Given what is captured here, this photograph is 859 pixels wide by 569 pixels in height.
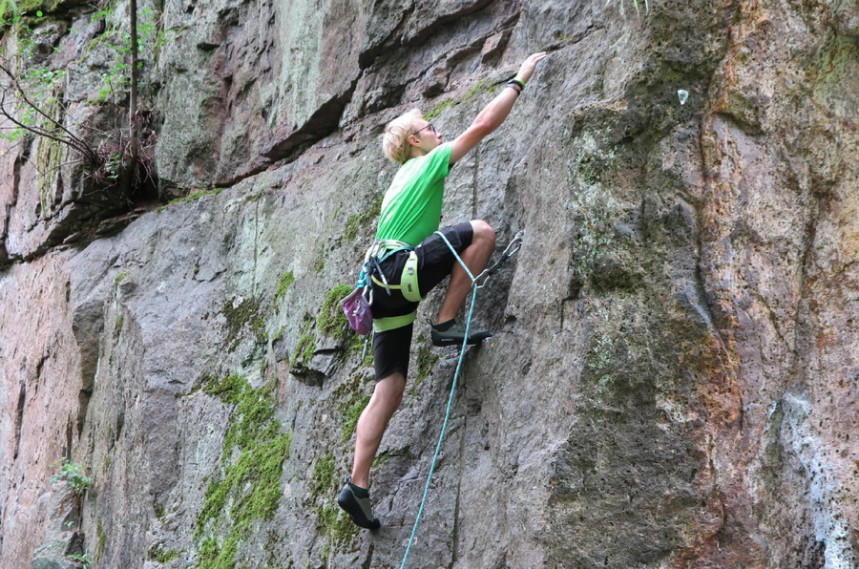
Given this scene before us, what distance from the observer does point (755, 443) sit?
422cm

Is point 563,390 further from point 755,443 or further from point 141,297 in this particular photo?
point 141,297

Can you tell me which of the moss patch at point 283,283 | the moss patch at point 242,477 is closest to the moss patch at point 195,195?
the moss patch at point 283,283

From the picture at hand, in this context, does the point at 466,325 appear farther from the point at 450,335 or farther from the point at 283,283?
the point at 283,283

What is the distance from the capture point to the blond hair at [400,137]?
19.7 feet

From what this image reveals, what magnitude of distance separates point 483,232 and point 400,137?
918 mm

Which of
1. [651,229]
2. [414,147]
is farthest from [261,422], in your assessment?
[651,229]

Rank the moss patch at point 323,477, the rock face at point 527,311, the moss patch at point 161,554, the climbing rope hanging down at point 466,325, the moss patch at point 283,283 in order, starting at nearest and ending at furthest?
the rock face at point 527,311 → the climbing rope hanging down at point 466,325 → the moss patch at point 323,477 → the moss patch at point 161,554 → the moss patch at point 283,283

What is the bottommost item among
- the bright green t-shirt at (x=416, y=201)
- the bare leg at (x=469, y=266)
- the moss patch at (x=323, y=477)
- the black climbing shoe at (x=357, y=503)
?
the moss patch at (x=323, y=477)

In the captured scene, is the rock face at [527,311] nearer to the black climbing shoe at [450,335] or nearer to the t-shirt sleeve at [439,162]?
the black climbing shoe at [450,335]

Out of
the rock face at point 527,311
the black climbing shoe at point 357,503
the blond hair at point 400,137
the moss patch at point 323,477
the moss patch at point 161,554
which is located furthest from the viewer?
the moss patch at point 161,554

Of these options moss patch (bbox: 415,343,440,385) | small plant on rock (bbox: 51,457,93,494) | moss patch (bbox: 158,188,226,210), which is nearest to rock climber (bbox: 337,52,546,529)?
moss patch (bbox: 415,343,440,385)

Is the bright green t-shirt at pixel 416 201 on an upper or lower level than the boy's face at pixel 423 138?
lower

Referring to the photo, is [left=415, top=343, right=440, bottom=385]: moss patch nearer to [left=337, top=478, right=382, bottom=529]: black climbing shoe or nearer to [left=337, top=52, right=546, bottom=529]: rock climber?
[left=337, top=52, right=546, bottom=529]: rock climber

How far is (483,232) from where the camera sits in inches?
223
